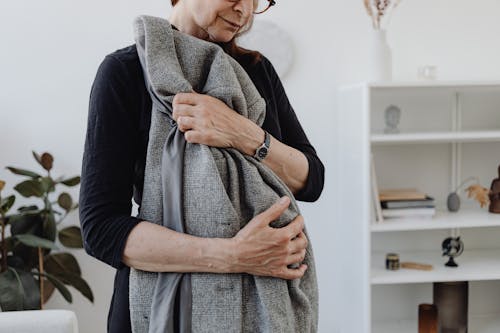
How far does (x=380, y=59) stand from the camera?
2.45m

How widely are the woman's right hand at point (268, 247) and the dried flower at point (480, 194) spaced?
185 centimetres

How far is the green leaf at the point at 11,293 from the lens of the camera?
2.03 m

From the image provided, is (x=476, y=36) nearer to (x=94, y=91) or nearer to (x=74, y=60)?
(x=74, y=60)

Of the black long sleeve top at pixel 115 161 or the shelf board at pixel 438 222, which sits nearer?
the black long sleeve top at pixel 115 161

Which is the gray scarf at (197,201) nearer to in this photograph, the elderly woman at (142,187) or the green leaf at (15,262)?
the elderly woman at (142,187)

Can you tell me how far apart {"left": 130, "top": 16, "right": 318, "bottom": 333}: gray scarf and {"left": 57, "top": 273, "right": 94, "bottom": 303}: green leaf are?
1.40m

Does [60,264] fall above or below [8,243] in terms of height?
below

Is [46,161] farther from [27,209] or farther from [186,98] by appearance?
[186,98]

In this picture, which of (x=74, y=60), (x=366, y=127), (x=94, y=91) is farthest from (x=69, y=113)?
(x=94, y=91)

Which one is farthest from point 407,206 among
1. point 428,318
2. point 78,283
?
point 78,283

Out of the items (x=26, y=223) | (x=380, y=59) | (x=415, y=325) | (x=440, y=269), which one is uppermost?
(x=380, y=59)

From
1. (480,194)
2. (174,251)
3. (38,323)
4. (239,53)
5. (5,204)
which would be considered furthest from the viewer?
(480,194)

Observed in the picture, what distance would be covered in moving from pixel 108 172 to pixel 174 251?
161 millimetres

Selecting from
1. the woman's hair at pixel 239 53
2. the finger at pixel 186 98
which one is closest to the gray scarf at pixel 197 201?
the finger at pixel 186 98
